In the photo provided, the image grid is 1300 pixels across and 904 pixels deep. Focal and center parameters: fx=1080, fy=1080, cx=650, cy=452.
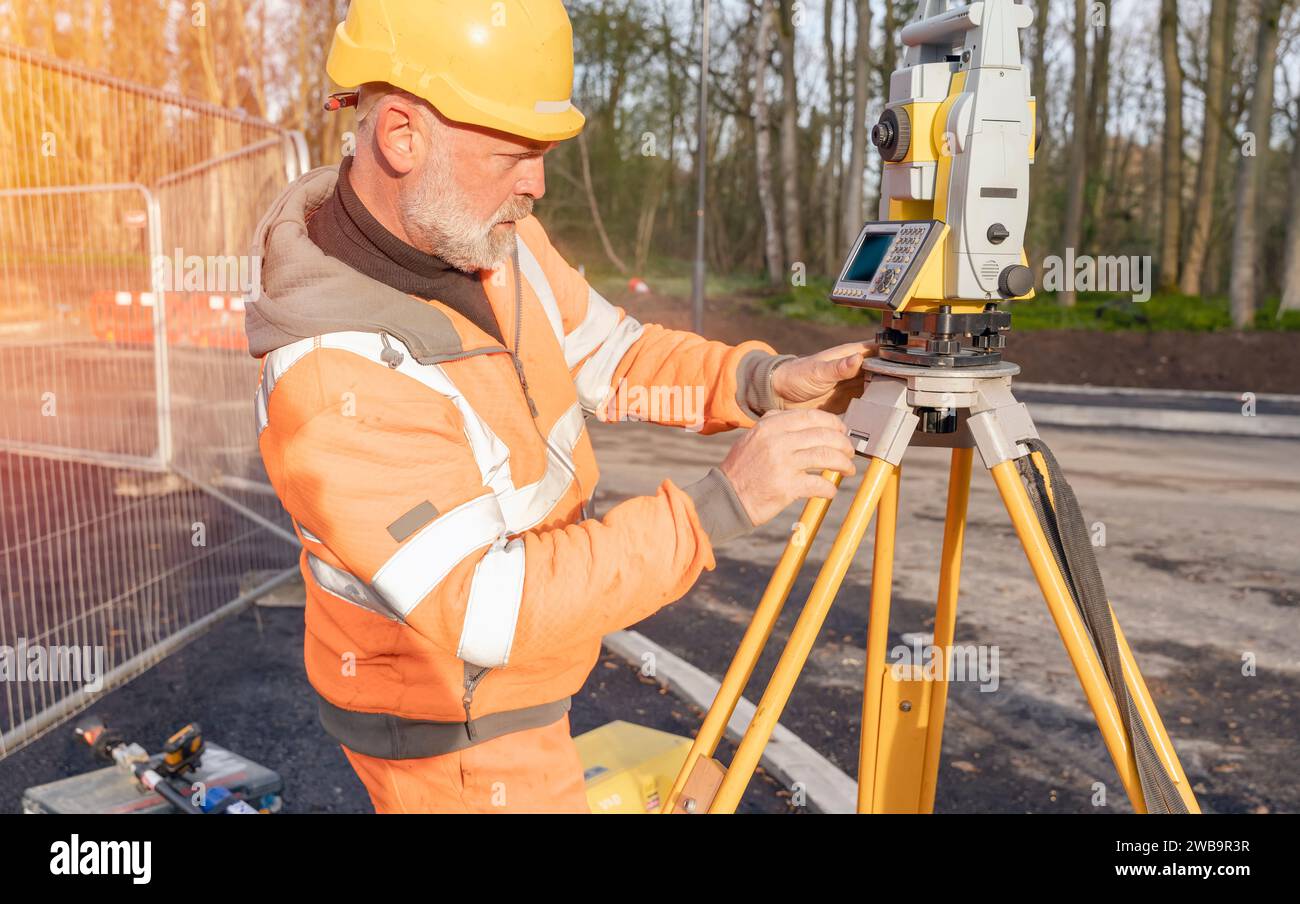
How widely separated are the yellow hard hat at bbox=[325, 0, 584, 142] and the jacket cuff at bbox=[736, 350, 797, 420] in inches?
33.3

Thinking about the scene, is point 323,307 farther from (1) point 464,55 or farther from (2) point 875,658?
(2) point 875,658

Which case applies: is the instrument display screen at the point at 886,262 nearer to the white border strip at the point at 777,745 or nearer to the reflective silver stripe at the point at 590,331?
the reflective silver stripe at the point at 590,331

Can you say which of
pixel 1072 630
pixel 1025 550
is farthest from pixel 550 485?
pixel 1072 630

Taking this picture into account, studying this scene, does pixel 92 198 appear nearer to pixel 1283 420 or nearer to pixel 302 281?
pixel 302 281

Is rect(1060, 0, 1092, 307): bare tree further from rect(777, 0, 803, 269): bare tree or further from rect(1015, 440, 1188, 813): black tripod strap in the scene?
rect(1015, 440, 1188, 813): black tripod strap

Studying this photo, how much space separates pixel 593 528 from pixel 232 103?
24.1 metres

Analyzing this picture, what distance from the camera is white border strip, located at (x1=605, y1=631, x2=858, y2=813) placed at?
3546mm

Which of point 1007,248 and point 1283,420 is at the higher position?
point 1007,248

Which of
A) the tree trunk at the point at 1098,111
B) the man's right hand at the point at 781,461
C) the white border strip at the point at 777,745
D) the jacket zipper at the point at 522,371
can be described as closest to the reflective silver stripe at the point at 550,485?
the jacket zipper at the point at 522,371

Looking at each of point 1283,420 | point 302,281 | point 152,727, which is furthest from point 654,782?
point 1283,420

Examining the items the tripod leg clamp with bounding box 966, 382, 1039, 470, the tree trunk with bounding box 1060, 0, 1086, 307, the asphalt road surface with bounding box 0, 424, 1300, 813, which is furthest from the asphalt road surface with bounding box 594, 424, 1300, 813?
the tree trunk with bounding box 1060, 0, 1086, 307

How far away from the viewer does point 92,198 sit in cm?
570

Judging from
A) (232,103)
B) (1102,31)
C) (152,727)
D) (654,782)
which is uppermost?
(1102,31)

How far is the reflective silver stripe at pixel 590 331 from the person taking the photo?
2.70 meters
